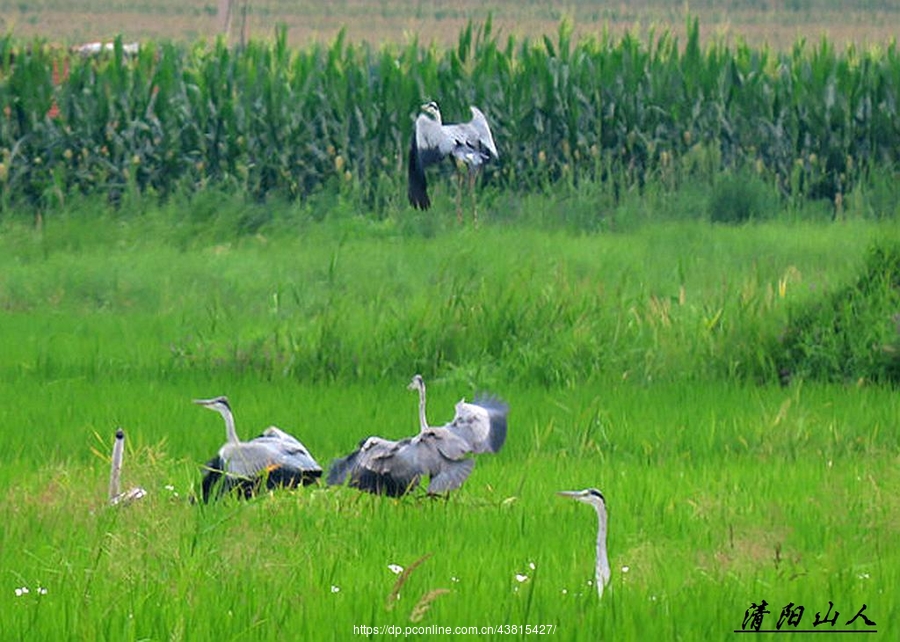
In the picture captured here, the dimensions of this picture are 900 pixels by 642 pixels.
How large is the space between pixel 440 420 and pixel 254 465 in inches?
113

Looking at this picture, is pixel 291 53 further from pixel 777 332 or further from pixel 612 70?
pixel 777 332

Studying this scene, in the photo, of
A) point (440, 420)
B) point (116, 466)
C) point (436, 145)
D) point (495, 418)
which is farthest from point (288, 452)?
point (436, 145)

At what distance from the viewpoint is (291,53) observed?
78.8 ft

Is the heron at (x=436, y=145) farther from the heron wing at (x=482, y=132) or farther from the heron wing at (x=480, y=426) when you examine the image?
the heron wing at (x=480, y=426)

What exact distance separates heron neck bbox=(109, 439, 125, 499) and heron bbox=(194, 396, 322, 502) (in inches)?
14.8

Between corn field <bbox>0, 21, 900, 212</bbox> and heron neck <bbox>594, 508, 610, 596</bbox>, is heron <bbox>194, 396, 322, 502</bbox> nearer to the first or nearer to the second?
heron neck <bbox>594, 508, 610, 596</bbox>

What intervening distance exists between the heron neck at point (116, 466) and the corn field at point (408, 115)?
13.7 m

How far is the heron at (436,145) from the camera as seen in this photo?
16031 millimetres

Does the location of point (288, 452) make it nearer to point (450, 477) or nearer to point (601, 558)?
point (450, 477)

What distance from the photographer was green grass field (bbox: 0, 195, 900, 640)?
622 cm

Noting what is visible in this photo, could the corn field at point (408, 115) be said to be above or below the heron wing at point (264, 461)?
below

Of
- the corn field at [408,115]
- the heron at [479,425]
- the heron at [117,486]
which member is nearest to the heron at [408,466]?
the heron at [479,425]

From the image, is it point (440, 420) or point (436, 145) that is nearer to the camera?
point (440, 420)

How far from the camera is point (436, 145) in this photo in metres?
16.3
